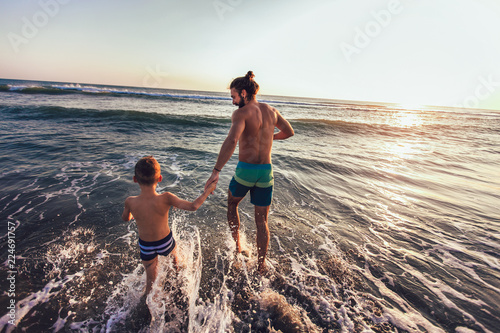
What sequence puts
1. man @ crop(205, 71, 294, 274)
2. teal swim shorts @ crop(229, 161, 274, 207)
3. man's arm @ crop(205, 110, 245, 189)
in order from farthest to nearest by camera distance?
teal swim shorts @ crop(229, 161, 274, 207)
man @ crop(205, 71, 294, 274)
man's arm @ crop(205, 110, 245, 189)

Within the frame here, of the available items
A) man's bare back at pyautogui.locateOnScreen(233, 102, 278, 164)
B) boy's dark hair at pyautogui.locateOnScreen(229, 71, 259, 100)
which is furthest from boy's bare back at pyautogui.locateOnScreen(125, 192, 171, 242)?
boy's dark hair at pyautogui.locateOnScreen(229, 71, 259, 100)

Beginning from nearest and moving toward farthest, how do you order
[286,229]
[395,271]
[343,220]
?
[395,271] < [286,229] < [343,220]

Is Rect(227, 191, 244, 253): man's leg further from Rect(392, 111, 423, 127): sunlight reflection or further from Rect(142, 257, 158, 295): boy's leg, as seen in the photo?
Rect(392, 111, 423, 127): sunlight reflection

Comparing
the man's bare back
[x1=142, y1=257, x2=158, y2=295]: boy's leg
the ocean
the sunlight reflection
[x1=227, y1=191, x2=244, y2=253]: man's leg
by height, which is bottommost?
the ocean

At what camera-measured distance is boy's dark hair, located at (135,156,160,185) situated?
208 centimetres

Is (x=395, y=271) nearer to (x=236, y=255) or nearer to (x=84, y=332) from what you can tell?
(x=236, y=255)

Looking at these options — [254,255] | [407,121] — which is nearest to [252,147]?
[254,255]

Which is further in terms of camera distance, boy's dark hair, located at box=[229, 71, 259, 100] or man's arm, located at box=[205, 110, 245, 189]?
boy's dark hair, located at box=[229, 71, 259, 100]

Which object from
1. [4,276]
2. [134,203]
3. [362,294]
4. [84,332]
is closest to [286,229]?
[362,294]

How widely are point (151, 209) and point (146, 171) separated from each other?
44 centimetres

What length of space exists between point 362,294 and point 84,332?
310 centimetres

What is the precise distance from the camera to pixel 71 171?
5672 millimetres

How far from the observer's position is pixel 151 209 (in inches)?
87.7

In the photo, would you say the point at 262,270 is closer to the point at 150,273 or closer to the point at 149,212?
the point at 150,273
